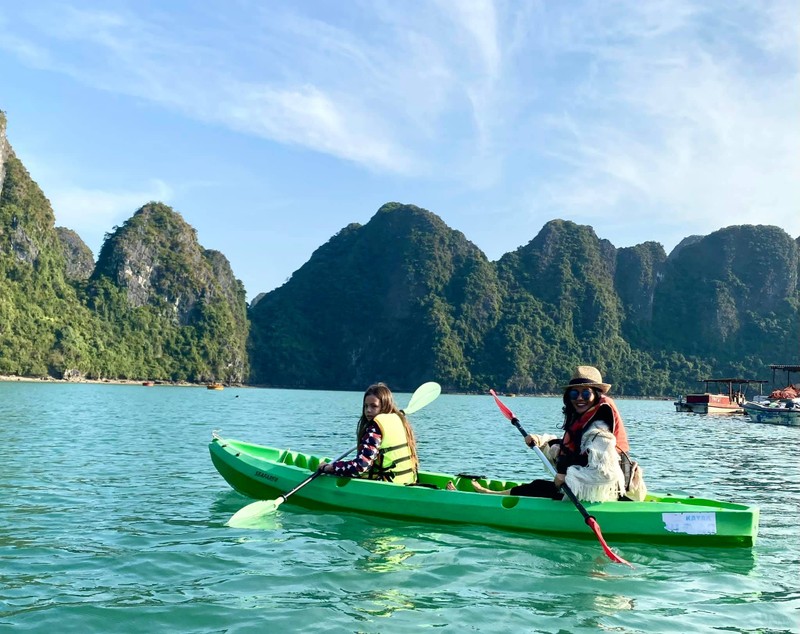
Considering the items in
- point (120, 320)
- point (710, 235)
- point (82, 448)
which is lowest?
point (82, 448)

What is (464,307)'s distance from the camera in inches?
4820

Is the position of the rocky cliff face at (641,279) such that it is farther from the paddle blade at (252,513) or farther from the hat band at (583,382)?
the hat band at (583,382)

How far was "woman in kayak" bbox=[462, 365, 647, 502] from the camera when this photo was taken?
5988 mm

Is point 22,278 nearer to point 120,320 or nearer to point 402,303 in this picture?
point 120,320

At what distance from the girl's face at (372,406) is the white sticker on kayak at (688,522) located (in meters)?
2.85

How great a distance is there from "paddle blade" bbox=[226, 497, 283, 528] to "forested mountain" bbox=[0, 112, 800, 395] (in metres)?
90.0

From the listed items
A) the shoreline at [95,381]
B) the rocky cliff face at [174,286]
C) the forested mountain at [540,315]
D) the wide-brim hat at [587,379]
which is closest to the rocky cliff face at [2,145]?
the rocky cliff face at [174,286]

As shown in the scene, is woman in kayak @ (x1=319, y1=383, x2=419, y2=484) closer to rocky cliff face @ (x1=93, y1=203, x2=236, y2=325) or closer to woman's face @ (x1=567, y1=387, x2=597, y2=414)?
woman's face @ (x1=567, y1=387, x2=597, y2=414)

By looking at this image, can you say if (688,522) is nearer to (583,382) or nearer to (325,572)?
(583,382)

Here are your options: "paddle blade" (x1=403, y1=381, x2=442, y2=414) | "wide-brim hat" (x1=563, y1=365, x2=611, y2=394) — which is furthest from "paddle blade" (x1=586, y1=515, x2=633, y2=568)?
"paddle blade" (x1=403, y1=381, x2=442, y2=414)

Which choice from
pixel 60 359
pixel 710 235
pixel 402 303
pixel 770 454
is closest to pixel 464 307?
pixel 402 303

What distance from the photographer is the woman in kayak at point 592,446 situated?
5.99m

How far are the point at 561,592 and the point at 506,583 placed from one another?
1.39 feet

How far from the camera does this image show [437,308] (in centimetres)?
12200
